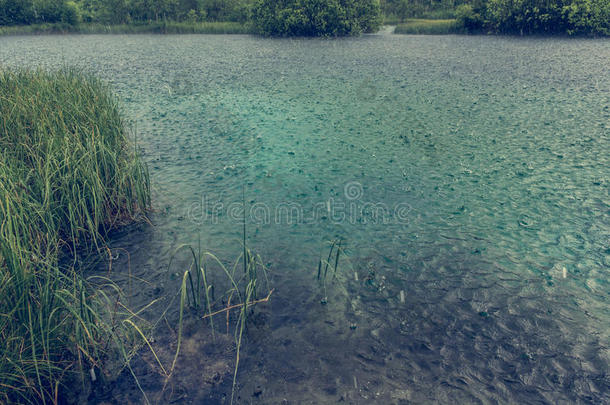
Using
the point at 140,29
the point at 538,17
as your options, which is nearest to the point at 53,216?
the point at 538,17

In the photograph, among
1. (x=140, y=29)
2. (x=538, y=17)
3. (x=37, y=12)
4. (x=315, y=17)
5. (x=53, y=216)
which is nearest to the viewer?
(x=53, y=216)

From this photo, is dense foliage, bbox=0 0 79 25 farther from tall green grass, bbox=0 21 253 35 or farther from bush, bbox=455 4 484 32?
bush, bbox=455 4 484 32

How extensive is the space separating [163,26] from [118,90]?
86.4 ft

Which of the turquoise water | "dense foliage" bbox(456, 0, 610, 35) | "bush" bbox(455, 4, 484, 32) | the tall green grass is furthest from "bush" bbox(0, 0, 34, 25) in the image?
"dense foliage" bbox(456, 0, 610, 35)

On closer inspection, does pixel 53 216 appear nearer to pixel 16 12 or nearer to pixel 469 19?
pixel 469 19

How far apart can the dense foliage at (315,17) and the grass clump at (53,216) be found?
81.9ft

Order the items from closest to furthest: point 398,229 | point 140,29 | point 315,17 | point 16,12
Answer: point 398,229
point 315,17
point 140,29
point 16,12

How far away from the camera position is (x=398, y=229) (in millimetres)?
6211

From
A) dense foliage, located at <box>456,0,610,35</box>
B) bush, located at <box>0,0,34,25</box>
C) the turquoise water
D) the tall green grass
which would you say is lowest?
the turquoise water

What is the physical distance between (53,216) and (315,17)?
29590mm

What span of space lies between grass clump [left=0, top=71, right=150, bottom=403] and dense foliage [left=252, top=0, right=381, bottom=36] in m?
25.0

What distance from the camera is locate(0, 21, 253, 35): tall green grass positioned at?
114 feet

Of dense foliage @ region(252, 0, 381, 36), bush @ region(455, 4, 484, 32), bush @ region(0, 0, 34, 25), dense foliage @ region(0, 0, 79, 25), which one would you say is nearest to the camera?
bush @ region(455, 4, 484, 32)

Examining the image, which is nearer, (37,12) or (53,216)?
(53,216)
